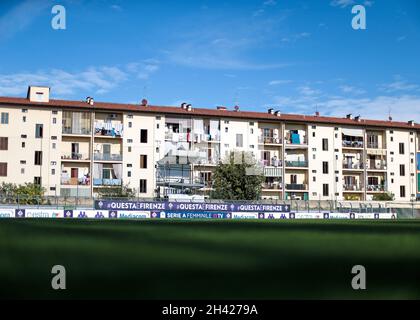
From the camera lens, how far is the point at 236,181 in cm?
4691

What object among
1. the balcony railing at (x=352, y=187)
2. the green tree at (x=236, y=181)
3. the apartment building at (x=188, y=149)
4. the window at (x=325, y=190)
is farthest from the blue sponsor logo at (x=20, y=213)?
the balcony railing at (x=352, y=187)

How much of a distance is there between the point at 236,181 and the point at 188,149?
7502mm

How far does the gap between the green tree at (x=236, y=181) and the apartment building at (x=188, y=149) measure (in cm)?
158

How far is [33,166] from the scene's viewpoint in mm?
48062

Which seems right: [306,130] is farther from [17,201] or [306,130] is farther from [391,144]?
[17,201]

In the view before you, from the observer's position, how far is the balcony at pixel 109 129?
171ft

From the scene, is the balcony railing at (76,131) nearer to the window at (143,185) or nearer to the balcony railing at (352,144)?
the window at (143,185)

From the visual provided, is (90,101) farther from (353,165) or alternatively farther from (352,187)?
(352,187)

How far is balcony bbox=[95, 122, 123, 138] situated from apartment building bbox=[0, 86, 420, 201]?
10cm

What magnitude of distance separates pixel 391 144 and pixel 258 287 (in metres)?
54.8

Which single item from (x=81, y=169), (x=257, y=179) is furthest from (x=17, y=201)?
(x=257, y=179)

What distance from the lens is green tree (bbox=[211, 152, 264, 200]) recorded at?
153 ft

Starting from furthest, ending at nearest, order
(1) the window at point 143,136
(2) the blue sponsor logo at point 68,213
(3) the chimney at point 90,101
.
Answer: (3) the chimney at point 90,101 < (1) the window at point 143,136 < (2) the blue sponsor logo at point 68,213
